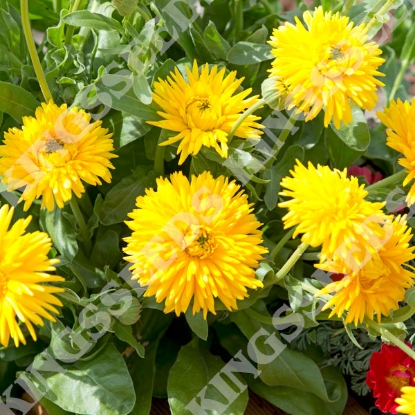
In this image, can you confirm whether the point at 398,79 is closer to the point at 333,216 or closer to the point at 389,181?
the point at 389,181

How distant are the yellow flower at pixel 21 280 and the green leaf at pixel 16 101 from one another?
215 millimetres

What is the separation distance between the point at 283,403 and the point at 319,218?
1.12 feet

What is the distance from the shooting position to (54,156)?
1.91 ft

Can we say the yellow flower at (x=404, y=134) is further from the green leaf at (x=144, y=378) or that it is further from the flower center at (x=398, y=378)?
the green leaf at (x=144, y=378)

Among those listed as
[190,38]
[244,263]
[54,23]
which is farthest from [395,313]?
[54,23]

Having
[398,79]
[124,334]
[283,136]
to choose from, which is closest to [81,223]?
[124,334]

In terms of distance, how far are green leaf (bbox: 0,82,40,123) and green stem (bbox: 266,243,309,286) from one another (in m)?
0.31

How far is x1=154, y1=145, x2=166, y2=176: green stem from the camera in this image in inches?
28.0

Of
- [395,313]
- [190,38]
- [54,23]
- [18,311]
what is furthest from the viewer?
[54,23]

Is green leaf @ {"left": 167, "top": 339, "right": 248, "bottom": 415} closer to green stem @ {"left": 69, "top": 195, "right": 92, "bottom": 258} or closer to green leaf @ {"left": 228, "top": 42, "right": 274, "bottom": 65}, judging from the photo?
green stem @ {"left": 69, "top": 195, "right": 92, "bottom": 258}

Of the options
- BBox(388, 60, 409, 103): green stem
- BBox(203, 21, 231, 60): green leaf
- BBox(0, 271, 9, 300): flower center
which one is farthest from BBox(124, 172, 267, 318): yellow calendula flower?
BBox(388, 60, 409, 103): green stem

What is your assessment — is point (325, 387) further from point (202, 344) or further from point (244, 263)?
point (244, 263)

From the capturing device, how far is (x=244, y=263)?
1.87ft

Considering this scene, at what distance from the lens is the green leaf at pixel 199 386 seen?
71 centimetres
